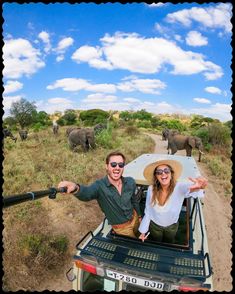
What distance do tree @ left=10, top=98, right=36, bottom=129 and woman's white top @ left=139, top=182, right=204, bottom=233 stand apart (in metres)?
33.2

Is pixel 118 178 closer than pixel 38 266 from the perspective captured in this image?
Yes

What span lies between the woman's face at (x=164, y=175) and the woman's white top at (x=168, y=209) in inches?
5.5

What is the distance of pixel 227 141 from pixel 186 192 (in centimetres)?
2023

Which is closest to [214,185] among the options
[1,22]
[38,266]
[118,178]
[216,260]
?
[216,260]

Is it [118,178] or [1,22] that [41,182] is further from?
[1,22]

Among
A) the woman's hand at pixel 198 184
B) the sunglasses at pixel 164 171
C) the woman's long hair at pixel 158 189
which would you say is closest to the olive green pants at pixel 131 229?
the woman's long hair at pixel 158 189

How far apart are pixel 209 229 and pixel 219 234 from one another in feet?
0.96

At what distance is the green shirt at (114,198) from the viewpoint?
13.0ft

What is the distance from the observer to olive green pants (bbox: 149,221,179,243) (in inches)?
162

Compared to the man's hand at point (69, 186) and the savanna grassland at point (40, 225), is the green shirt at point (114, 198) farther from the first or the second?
the savanna grassland at point (40, 225)

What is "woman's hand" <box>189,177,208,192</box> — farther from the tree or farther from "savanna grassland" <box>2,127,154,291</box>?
the tree

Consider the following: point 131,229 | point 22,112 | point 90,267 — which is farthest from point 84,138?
point 22,112

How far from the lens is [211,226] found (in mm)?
8203

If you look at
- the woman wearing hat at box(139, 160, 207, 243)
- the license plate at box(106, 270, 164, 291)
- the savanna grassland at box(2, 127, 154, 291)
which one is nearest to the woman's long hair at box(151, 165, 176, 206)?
the woman wearing hat at box(139, 160, 207, 243)
